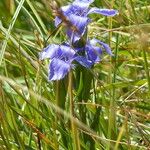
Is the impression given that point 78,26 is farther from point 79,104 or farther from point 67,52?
point 79,104

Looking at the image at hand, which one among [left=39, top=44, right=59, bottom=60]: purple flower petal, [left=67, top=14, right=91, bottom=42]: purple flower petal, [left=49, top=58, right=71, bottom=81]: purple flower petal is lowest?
[left=49, top=58, right=71, bottom=81]: purple flower petal

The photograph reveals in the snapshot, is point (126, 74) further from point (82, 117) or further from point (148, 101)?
point (82, 117)

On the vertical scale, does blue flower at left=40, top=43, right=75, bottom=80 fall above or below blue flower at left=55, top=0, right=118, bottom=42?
below

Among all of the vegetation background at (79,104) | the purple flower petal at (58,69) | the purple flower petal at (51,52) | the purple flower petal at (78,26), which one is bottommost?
the vegetation background at (79,104)

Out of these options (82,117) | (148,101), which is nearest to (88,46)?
(82,117)

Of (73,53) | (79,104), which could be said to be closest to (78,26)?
(73,53)

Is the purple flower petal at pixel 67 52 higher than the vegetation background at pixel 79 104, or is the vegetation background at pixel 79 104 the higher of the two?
the purple flower petal at pixel 67 52
